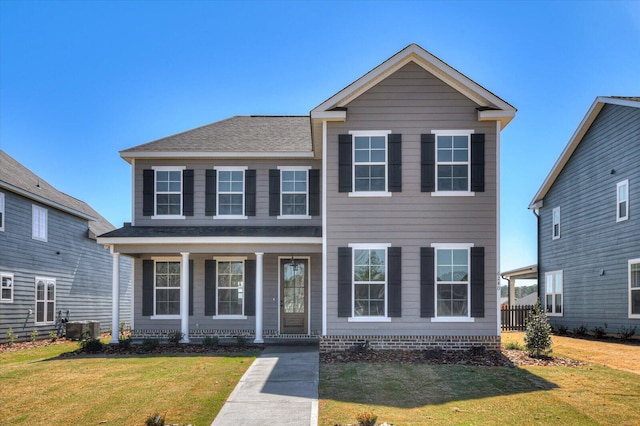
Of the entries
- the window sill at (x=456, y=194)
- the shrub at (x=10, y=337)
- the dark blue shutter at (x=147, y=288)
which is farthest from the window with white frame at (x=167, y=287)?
the window sill at (x=456, y=194)

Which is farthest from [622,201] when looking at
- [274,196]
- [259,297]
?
[259,297]

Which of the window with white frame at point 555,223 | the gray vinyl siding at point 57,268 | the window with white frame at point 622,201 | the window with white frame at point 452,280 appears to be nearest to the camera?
the window with white frame at point 452,280

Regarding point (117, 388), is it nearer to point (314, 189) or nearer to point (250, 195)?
point (250, 195)

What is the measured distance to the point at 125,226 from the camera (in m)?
18.4

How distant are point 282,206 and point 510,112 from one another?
7.25 metres

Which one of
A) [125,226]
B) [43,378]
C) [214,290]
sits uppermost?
[125,226]

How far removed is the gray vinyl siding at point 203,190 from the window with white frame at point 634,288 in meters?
10.2

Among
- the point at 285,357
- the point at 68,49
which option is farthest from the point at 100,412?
the point at 68,49

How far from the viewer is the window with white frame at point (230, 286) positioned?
1819cm

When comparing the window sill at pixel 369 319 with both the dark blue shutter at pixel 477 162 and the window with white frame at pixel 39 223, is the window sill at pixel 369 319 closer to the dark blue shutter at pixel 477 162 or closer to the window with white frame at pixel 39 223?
the dark blue shutter at pixel 477 162

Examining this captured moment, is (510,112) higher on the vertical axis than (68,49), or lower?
lower

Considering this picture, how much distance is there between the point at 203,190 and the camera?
18.4 metres

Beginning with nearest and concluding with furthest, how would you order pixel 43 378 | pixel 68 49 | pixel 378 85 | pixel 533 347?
pixel 43 378 → pixel 533 347 → pixel 378 85 → pixel 68 49

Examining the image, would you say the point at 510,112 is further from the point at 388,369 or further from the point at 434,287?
the point at 388,369
